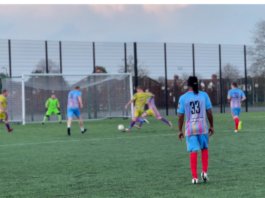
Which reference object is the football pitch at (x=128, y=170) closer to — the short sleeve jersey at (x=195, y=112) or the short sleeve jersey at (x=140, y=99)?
the short sleeve jersey at (x=195, y=112)

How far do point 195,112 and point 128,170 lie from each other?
200cm

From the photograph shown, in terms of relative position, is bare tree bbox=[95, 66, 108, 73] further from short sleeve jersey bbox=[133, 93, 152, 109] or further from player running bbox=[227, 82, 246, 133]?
player running bbox=[227, 82, 246, 133]

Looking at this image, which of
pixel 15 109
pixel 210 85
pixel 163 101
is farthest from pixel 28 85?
pixel 210 85

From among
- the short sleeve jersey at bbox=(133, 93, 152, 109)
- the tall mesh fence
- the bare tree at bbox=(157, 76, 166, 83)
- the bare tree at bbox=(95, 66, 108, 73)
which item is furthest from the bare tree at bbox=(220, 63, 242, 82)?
the short sleeve jersey at bbox=(133, 93, 152, 109)

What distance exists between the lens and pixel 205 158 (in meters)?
6.75

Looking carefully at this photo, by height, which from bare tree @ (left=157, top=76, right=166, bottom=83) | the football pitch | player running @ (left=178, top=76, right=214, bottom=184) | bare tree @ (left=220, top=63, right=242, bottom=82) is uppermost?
bare tree @ (left=220, top=63, right=242, bottom=82)

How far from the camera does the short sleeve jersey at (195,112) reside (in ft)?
21.9

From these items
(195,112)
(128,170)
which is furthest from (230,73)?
(195,112)

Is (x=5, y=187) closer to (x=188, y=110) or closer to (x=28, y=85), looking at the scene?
(x=188, y=110)

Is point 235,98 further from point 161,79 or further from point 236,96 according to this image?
point 161,79

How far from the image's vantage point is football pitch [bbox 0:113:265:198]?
6.05 meters

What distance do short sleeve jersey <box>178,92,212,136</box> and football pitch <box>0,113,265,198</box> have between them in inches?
33.3

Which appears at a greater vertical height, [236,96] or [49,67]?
[49,67]

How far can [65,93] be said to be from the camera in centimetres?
2666
